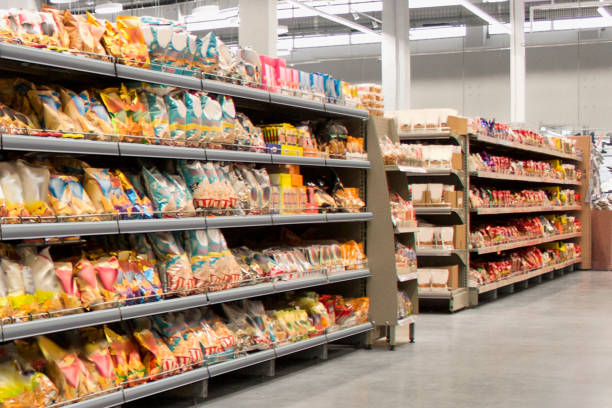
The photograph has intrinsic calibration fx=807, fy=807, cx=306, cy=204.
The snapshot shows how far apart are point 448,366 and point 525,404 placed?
3.47 feet

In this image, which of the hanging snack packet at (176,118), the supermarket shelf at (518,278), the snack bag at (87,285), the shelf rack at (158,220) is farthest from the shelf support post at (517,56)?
the snack bag at (87,285)

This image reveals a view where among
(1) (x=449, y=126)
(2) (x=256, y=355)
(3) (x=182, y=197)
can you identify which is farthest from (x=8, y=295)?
(1) (x=449, y=126)

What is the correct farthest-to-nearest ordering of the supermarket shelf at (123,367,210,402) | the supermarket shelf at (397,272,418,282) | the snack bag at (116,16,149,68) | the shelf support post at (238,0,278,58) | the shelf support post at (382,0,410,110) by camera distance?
the shelf support post at (382,0,410,110) → the shelf support post at (238,0,278,58) → the supermarket shelf at (397,272,418,282) → the snack bag at (116,16,149,68) → the supermarket shelf at (123,367,210,402)

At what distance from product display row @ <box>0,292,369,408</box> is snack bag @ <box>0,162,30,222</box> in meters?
0.59

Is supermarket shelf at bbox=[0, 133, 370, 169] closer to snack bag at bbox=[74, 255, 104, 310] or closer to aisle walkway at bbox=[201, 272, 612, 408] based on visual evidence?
snack bag at bbox=[74, 255, 104, 310]

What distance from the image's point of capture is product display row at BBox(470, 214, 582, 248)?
9102 mm

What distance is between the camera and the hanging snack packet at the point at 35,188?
343 cm

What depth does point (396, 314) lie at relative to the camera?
19.7ft

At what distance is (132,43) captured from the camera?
4.00 meters

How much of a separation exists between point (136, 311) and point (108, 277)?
0.71 ft

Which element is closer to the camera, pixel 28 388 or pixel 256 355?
pixel 28 388

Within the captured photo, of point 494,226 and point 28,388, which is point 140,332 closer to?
point 28,388

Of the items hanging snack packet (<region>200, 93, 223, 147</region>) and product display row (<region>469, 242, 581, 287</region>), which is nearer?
hanging snack packet (<region>200, 93, 223, 147</region>)

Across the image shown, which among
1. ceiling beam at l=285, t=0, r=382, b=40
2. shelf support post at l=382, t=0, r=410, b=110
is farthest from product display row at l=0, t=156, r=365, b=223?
ceiling beam at l=285, t=0, r=382, b=40
